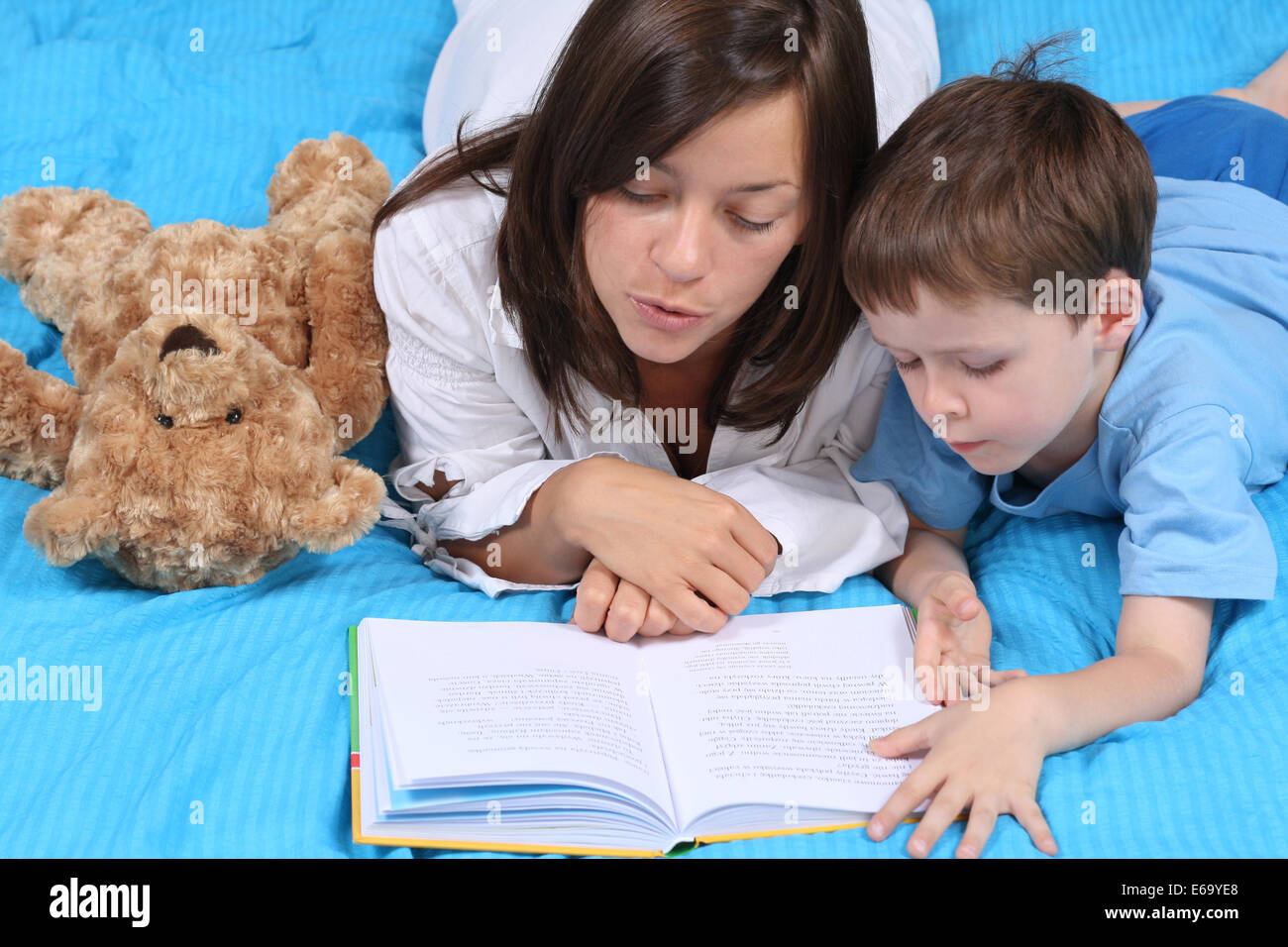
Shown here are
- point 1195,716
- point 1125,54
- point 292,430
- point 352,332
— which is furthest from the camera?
point 1125,54

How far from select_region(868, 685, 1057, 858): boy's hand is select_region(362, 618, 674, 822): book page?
168 mm

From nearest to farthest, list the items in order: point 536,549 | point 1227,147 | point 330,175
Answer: point 536,549
point 330,175
point 1227,147

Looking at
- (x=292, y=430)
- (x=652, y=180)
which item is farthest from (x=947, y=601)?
(x=292, y=430)

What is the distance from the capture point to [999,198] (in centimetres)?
93

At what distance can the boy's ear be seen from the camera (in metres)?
0.98

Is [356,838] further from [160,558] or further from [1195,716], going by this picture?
[1195,716]

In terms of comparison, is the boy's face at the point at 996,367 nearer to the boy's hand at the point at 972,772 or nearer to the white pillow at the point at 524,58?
the boy's hand at the point at 972,772

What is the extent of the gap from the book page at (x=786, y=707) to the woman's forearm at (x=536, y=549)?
0.15 m

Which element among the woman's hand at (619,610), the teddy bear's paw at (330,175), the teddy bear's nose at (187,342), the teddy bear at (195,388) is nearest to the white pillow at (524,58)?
the teddy bear's paw at (330,175)

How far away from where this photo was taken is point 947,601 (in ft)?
3.30

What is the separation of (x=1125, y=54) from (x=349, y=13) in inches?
45.8

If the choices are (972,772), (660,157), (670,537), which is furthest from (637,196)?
(972,772)

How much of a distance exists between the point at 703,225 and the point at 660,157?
6 centimetres

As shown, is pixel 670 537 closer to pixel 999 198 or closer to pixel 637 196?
pixel 637 196
